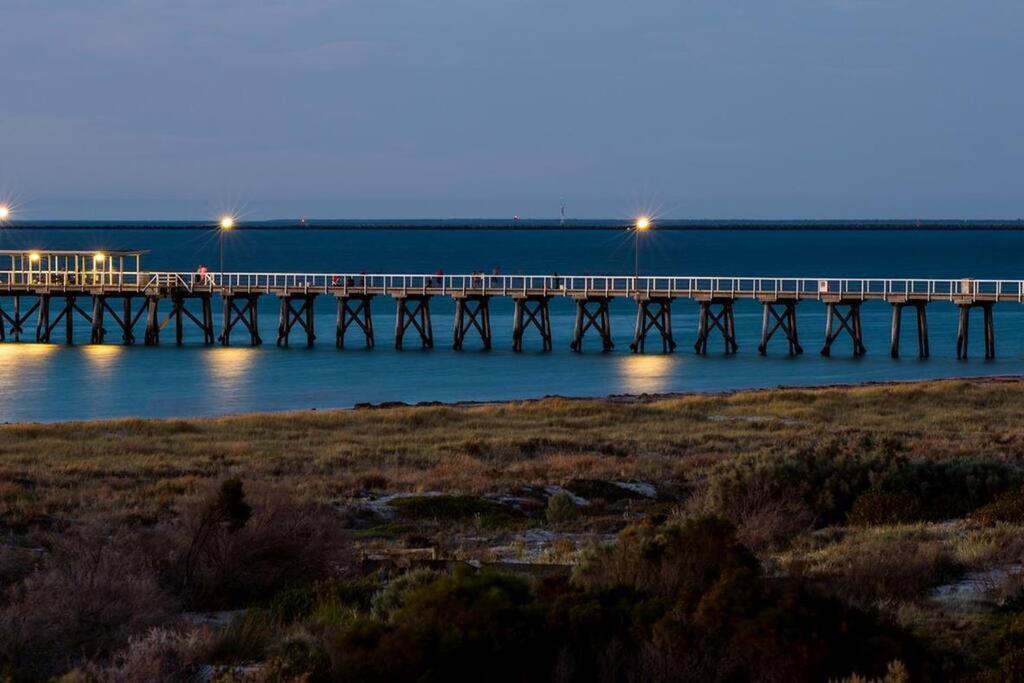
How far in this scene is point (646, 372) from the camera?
5706 cm

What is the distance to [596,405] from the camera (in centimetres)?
3816

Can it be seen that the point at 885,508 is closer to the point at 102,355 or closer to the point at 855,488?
the point at 855,488

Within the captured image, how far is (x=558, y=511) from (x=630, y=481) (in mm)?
3877

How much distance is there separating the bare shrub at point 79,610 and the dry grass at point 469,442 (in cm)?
575

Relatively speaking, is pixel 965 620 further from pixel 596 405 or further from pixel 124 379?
pixel 124 379

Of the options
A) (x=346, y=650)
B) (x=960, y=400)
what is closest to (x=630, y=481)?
(x=346, y=650)

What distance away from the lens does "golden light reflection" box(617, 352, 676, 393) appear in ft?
170

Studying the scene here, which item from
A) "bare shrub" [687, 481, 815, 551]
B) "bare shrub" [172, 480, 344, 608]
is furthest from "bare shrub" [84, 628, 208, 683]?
"bare shrub" [687, 481, 815, 551]

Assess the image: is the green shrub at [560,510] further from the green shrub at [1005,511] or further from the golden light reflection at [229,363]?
the golden light reflection at [229,363]

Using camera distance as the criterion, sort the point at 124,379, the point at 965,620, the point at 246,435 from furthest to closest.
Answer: the point at 124,379
the point at 246,435
the point at 965,620

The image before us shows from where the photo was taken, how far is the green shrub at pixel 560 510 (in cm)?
1902

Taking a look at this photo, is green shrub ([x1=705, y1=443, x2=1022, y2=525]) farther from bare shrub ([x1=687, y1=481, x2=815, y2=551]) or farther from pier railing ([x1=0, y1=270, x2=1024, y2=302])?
pier railing ([x1=0, y1=270, x2=1024, y2=302])

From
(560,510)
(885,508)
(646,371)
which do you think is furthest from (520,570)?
(646,371)

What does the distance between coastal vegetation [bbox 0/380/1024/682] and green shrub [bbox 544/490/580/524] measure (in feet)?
0.29
